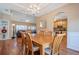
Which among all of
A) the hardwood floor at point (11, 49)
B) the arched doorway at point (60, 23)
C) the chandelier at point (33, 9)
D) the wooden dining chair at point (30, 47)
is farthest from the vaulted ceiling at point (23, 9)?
the hardwood floor at point (11, 49)

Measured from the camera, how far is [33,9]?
2.23 meters

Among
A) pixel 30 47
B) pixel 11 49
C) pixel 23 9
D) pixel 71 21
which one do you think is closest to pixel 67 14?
pixel 71 21

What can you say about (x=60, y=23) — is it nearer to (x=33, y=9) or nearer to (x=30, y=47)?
(x=33, y=9)

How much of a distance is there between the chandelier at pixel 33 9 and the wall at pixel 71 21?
0.52 ft

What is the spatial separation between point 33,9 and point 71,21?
918mm

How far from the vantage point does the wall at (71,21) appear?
7.25 ft

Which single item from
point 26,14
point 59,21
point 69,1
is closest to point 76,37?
point 59,21

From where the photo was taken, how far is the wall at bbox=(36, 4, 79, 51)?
7.25 feet

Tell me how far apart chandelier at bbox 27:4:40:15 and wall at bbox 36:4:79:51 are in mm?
160

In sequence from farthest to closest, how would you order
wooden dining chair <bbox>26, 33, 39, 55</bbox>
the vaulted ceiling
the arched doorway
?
wooden dining chair <bbox>26, 33, 39, 55</bbox> < the arched doorway < the vaulted ceiling

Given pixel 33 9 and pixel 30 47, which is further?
pixel 30 47

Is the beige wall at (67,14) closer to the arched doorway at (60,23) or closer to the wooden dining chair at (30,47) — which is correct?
the arched doorway at (60,23)

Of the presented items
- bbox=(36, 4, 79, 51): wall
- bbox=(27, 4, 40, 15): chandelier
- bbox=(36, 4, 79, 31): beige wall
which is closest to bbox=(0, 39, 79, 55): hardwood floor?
bbox=(36, 4, 79, 51): wall

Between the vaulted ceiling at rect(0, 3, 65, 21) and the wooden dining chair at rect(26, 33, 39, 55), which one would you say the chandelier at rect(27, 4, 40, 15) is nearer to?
the vaulted ceiling at rect(0, 3, 65, 21)
